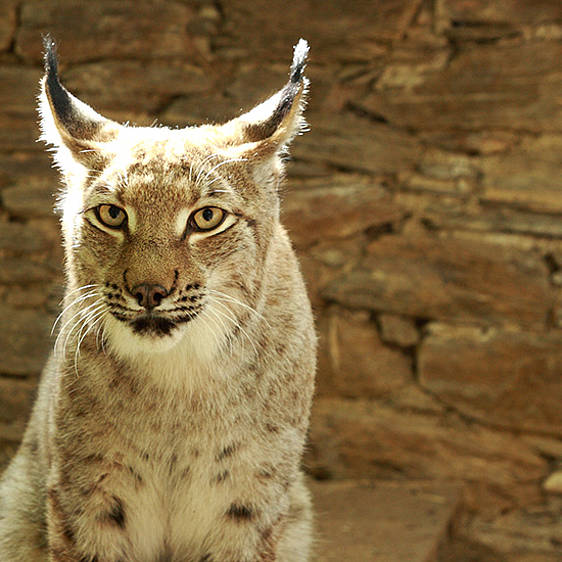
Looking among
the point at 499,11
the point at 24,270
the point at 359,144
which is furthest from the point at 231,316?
Answer: the point at 24,270

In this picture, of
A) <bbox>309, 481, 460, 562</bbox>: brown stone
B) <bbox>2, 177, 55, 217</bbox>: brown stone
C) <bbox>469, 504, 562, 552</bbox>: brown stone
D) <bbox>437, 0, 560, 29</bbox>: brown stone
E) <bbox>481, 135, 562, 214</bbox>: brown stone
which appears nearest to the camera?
<bbox>309, 481, 460, 562</bbox>: brown stone

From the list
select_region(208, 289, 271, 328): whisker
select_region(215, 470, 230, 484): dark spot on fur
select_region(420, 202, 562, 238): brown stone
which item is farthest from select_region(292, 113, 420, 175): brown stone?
select_region(215, 470, 230, 484): dark spot on fur

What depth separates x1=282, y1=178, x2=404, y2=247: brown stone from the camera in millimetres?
4301

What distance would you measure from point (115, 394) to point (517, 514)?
8.46ft

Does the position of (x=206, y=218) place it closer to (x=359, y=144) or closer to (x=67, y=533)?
(x=67, y=533)

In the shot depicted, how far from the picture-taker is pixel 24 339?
459cm

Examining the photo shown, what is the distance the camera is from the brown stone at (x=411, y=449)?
429 cm

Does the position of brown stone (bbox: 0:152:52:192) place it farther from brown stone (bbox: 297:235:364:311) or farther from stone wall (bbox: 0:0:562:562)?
brown stone (bbox: 297:235:364:311)

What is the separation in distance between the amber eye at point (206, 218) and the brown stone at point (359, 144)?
2.14 meters

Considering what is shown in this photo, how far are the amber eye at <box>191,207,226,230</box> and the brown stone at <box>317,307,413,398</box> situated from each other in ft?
7.33

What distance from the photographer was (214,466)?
7.98 ft

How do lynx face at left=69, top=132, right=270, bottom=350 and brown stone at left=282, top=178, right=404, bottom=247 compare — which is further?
brown stone at left=282, top=178, right=404, bottom=247

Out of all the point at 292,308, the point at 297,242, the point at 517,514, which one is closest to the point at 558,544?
the point at 517,514

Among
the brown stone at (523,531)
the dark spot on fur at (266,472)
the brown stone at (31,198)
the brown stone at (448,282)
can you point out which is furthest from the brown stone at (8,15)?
the brown stone at (523,531)
